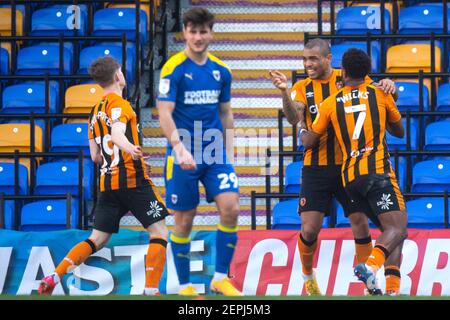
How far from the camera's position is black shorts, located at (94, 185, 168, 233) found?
34.3ft

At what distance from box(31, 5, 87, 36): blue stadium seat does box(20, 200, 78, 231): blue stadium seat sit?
2472 millimetres

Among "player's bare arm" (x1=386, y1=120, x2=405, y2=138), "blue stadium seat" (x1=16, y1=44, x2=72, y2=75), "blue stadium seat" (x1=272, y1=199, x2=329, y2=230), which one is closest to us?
"player's bare arm" (x1=386, y1=120, x2=405, y2=138)

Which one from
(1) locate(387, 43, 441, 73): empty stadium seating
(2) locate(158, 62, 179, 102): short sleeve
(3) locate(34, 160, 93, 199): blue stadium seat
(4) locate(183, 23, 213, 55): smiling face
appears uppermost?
(1) locate(387, 43, 441, 73): empty stadium seating

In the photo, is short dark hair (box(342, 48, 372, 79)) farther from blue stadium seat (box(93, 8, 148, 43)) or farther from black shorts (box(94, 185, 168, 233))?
blue stadium seat (box(93, 8, 148, 43))

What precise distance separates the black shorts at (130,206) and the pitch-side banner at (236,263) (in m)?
1.29

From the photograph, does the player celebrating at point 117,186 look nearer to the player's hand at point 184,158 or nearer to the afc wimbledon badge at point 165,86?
the afc wimbledon badge at point 165,86

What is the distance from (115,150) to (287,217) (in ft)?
8.89

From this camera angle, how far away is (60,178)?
13.1 metres

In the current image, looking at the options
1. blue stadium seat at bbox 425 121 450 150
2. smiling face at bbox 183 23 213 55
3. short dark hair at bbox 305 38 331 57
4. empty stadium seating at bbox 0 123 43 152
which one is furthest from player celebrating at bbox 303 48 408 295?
empty stadium seating at bbox 0 123 43 152

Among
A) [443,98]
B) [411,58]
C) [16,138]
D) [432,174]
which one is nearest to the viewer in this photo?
[432,174]

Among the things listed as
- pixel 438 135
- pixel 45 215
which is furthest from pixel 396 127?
pixel 45 215

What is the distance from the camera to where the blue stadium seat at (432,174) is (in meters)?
12.8

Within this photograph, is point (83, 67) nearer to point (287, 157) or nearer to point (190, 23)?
point (287, 157)

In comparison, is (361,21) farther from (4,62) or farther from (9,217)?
(9,217)
